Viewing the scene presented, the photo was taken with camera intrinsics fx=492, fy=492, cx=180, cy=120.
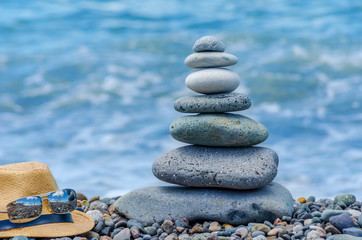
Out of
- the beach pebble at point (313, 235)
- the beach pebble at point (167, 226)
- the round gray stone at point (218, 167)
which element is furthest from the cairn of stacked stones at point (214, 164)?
the beach pebble at point (313, 235)

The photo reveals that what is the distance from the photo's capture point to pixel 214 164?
5.94 metres

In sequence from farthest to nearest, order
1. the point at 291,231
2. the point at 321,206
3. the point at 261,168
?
the point at 321,206 → the point at 261,168 → the point at 291,231

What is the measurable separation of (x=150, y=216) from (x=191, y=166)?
79 cm

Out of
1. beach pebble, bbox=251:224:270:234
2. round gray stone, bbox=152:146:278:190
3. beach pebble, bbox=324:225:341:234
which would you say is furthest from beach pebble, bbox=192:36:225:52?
beach pebble, bbox=324:225:341:234

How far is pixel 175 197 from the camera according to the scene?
19.9 ft

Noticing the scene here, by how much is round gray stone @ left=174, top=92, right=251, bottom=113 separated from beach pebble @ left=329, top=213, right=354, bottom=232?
170cm

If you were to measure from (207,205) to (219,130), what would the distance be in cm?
91

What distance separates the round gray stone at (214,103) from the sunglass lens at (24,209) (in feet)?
6.80

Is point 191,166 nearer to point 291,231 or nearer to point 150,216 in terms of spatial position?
point 150,216

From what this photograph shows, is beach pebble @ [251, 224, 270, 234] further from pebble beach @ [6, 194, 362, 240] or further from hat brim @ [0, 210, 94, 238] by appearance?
hat brim @ [0, 210, 94, 238]

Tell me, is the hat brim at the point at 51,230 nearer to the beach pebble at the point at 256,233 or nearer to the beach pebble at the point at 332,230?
the beach pebble at the point at 256,233

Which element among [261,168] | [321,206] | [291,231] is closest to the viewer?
[291,231]

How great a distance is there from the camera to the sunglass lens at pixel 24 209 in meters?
5.05

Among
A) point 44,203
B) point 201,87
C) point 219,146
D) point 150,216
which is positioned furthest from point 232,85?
point 44,203
